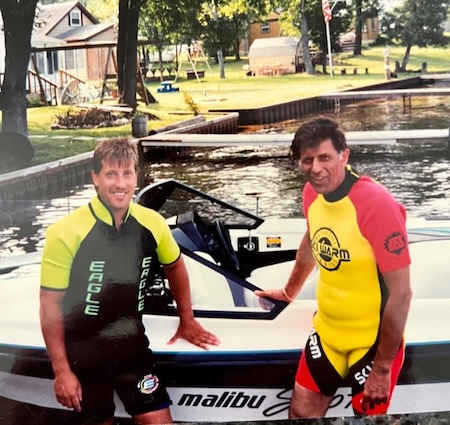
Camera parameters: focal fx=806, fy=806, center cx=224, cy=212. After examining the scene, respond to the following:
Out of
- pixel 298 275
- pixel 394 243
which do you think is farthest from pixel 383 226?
pixel 298 275

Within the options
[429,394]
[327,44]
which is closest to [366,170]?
[327,44]

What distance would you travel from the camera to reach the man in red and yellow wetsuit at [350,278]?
7.49 feet

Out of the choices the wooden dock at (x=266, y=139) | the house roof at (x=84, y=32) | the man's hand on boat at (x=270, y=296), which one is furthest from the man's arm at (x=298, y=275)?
the house roof at (x=84, y=32)

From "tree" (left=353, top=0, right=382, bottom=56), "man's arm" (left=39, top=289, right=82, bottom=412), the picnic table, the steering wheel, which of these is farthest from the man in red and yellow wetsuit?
"man's arm" (left=39, top=289, right=82, bottom=412)

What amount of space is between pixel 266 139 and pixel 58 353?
103 cm

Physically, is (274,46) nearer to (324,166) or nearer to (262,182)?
(262,182)

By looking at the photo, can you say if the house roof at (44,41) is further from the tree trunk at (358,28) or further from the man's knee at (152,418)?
the man's knee at (152,418)

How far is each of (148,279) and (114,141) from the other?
0.45 meters

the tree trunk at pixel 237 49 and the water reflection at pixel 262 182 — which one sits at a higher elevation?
the tree trunk at pixel 237 49

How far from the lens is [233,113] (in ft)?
9.77

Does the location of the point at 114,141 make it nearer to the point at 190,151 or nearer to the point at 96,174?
the point at 96,174

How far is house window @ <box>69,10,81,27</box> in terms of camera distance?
283 centimetres

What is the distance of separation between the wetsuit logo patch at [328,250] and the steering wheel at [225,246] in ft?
1.53

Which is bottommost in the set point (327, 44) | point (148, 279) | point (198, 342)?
point (198, 342)
